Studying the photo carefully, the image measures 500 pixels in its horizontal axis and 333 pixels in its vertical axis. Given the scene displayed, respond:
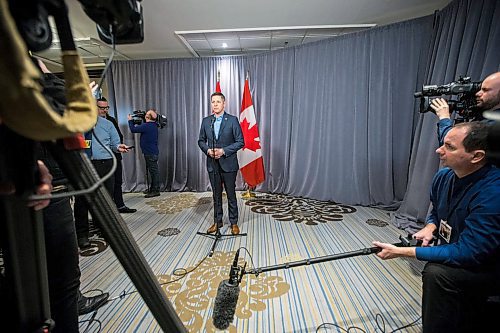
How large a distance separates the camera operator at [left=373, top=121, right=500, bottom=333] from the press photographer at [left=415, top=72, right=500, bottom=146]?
664 millimetres

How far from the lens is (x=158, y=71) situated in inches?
173

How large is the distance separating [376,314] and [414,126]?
2.42 m

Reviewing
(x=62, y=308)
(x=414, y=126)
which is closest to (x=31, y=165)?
(x=62, y=308)

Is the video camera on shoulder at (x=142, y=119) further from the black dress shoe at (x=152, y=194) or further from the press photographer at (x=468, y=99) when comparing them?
the press photographer at (x=468, y=99)

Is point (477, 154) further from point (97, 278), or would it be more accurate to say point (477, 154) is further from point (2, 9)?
point (97, 278)

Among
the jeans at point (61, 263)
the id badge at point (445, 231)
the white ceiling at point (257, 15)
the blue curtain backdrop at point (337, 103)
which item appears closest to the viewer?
the jeans at point (61, 263)

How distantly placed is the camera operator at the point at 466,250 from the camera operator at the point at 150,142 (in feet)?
12.0

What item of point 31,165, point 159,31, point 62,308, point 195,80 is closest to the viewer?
point 31,165

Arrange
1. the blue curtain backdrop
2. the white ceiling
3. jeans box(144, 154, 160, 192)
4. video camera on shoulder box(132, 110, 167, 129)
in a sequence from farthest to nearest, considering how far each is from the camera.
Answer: jeans box(144, 154, 160, 192), video camera on shoulder box(132, 110, 167, 129), the white ceiling, the blue curtain backdrop

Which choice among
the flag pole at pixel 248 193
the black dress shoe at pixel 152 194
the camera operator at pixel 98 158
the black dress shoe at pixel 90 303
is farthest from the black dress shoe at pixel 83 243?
the flag pole at pixel 248 193

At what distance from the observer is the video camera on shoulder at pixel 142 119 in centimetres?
377

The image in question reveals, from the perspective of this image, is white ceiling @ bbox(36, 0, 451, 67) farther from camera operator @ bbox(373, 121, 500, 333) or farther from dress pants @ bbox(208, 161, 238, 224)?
camera operator @ bbox(373, 121, 500, 333)

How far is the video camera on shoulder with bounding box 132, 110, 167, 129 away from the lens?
12.4 ft

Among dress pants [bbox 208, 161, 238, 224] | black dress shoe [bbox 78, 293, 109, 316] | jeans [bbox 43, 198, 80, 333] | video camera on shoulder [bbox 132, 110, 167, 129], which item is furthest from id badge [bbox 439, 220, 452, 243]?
video camera on shoulder [bbox 132, 110, 167, 129]
